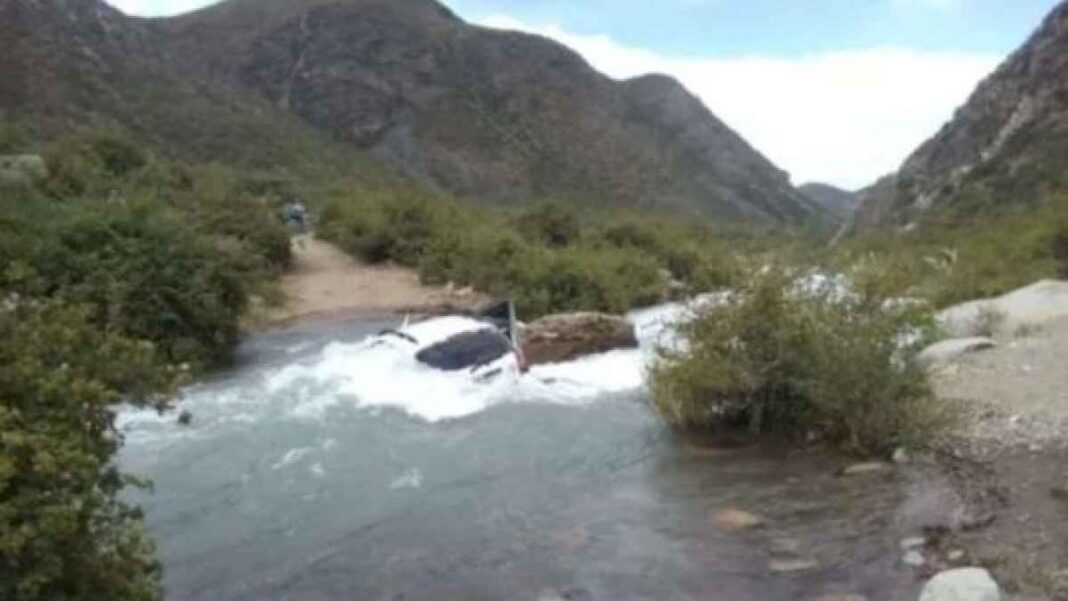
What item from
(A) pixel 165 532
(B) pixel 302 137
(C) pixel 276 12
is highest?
(C) pixel 276 12

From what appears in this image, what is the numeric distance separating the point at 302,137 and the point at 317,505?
242 ft

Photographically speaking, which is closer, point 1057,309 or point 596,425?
point 596,425

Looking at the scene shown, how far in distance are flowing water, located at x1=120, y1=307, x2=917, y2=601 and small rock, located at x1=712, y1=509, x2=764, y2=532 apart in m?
0.11

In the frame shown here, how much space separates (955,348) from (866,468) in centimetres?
610

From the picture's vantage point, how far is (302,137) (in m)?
83.9

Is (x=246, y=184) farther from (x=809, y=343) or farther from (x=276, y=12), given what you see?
(x=276, y=12)

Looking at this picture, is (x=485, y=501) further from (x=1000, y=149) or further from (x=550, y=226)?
(x=1000, y=149)

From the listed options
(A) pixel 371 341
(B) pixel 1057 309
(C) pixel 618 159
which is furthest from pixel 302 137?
(B) pixel 1057 309

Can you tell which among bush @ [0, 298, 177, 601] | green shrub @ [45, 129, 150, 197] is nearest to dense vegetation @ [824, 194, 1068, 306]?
bush @ [0, 298, 177, 601]

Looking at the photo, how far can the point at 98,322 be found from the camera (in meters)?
21.4

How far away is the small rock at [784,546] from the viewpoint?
1052cm

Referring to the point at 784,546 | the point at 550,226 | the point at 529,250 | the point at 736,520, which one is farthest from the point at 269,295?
the point at 784,546

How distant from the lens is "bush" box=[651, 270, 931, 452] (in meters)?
13.5

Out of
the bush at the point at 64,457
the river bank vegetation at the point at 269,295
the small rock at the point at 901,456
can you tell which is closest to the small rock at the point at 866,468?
the small rock at the point at 901,456
